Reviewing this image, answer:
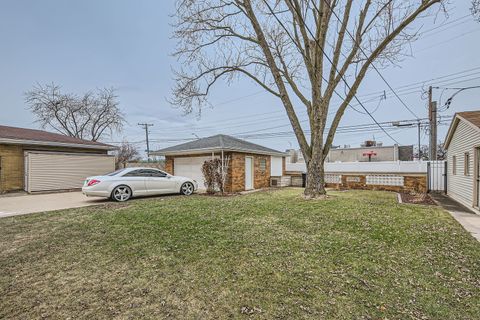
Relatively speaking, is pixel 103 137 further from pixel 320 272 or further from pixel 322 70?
pixel 320 272

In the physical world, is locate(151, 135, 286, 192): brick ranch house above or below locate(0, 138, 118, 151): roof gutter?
below

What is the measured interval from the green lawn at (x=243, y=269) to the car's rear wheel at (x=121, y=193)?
11.4ft

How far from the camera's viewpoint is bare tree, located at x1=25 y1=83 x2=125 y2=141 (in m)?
22.6

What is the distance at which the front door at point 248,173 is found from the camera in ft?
44.2

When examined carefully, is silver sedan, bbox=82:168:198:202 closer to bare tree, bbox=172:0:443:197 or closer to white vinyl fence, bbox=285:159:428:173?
bare tree, bbox=172:0:443:197

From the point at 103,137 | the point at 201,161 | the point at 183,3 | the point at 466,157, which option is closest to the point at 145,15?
the point at 183,3

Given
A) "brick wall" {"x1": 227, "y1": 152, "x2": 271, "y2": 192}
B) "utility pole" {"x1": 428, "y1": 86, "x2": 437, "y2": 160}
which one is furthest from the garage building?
"utility pole" {"x1": 428, "y1": 86, "x2": 437, "y2": 160}

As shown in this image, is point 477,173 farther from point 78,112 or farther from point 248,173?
point 78,112

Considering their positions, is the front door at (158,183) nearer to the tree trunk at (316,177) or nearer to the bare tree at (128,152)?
the tree trunk at (316,177)

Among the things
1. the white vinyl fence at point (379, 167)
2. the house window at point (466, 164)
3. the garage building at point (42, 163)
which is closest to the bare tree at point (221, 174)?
the white vinyl fence at point (379, 167)

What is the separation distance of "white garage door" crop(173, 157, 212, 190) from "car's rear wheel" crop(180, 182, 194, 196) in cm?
195

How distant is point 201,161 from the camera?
1356 centimetres

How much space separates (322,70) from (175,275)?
8.92 m

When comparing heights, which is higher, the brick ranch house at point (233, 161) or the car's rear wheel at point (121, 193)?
the brick ranch house at point (233, 161)
